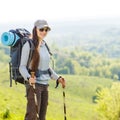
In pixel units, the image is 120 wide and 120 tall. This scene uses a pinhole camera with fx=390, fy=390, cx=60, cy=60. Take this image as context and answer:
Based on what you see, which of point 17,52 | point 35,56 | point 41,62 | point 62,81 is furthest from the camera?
point 62,81

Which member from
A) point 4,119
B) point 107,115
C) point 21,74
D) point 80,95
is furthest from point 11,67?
point 80,95

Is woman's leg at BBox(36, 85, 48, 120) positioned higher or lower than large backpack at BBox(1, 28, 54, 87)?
lower

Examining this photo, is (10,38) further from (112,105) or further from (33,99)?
(112,105)

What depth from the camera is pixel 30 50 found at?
8.37 m

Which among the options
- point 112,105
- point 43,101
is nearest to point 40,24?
point 43,101

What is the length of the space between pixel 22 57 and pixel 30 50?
228mm

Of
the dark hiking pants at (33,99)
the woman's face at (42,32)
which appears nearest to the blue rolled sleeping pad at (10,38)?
the woman's face at (42,32)

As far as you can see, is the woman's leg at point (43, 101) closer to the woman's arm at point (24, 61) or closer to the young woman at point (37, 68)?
the young woman at point (37, 68)

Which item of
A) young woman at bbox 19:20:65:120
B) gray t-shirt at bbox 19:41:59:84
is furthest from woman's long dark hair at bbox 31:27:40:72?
gray t-shirt at bbox 19:41:59:84

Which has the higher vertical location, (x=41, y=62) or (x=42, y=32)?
(x=42, y=32)

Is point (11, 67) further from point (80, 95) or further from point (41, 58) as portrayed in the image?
point (80, 95)

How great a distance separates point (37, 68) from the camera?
8.48 m

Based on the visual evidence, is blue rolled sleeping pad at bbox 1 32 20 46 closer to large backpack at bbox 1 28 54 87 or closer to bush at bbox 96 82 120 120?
large backpack at bbox 1 28 54 87

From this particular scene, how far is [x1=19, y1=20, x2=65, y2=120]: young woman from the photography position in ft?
27.4
